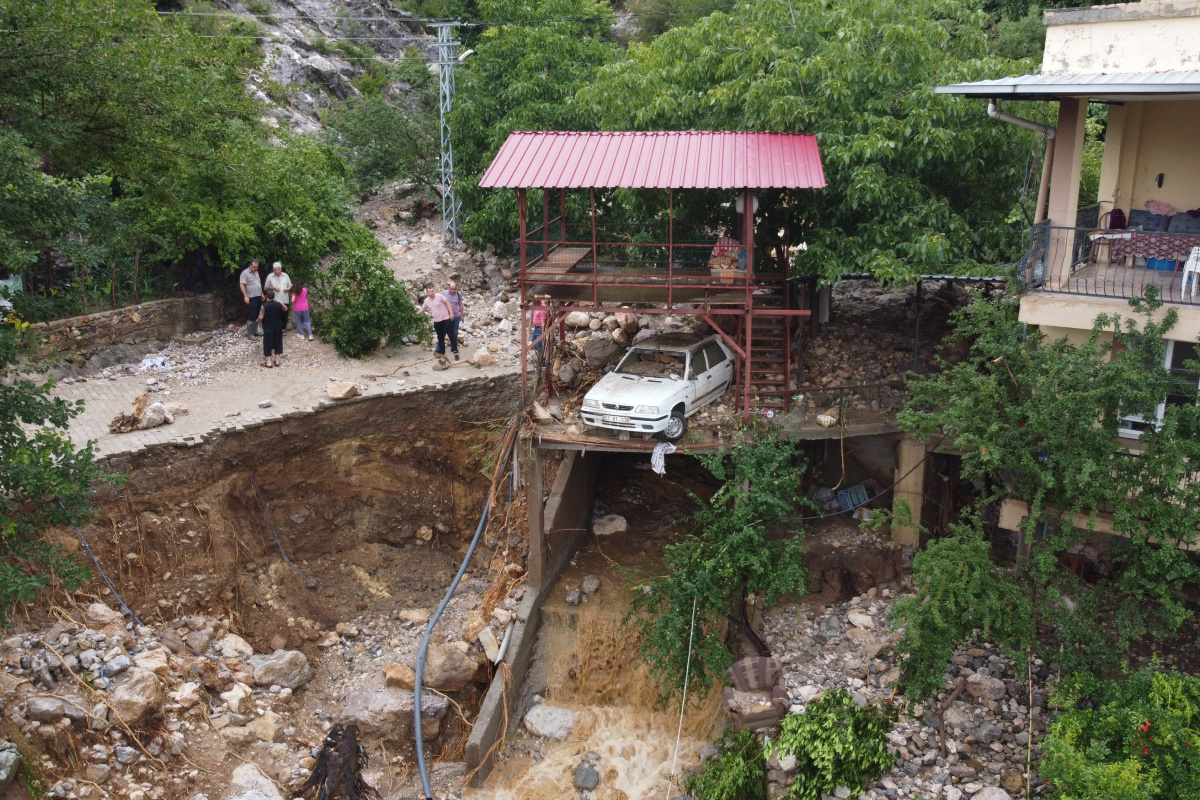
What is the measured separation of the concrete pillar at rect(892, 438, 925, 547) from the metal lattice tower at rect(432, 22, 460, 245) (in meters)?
12.9

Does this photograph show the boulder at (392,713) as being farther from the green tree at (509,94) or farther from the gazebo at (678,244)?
the green tree at (509,94)

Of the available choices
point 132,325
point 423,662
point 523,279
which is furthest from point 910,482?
point 132,325

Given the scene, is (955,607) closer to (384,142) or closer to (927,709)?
(927,709)

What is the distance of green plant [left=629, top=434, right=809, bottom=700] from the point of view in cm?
1406

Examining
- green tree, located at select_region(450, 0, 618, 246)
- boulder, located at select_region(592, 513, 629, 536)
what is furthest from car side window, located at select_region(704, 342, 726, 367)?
green tree, located at select_region(450, 0, 618, 246)

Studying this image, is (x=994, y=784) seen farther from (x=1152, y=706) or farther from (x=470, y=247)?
(x=470, y=247)

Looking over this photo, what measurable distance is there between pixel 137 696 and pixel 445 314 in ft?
28.6

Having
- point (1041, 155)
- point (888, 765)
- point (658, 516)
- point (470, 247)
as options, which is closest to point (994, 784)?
point (888, 765)

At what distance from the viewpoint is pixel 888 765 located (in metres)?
11.7

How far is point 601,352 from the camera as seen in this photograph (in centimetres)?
1809

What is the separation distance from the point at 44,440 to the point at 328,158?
1305 centimetres

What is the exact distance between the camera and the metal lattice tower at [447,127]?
75.4 feet

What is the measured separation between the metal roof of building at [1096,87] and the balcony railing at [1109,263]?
1588 mm

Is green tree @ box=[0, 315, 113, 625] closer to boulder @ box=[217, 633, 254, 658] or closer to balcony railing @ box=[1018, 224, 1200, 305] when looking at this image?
boulder @ box=[217, 633, 254, 658]
